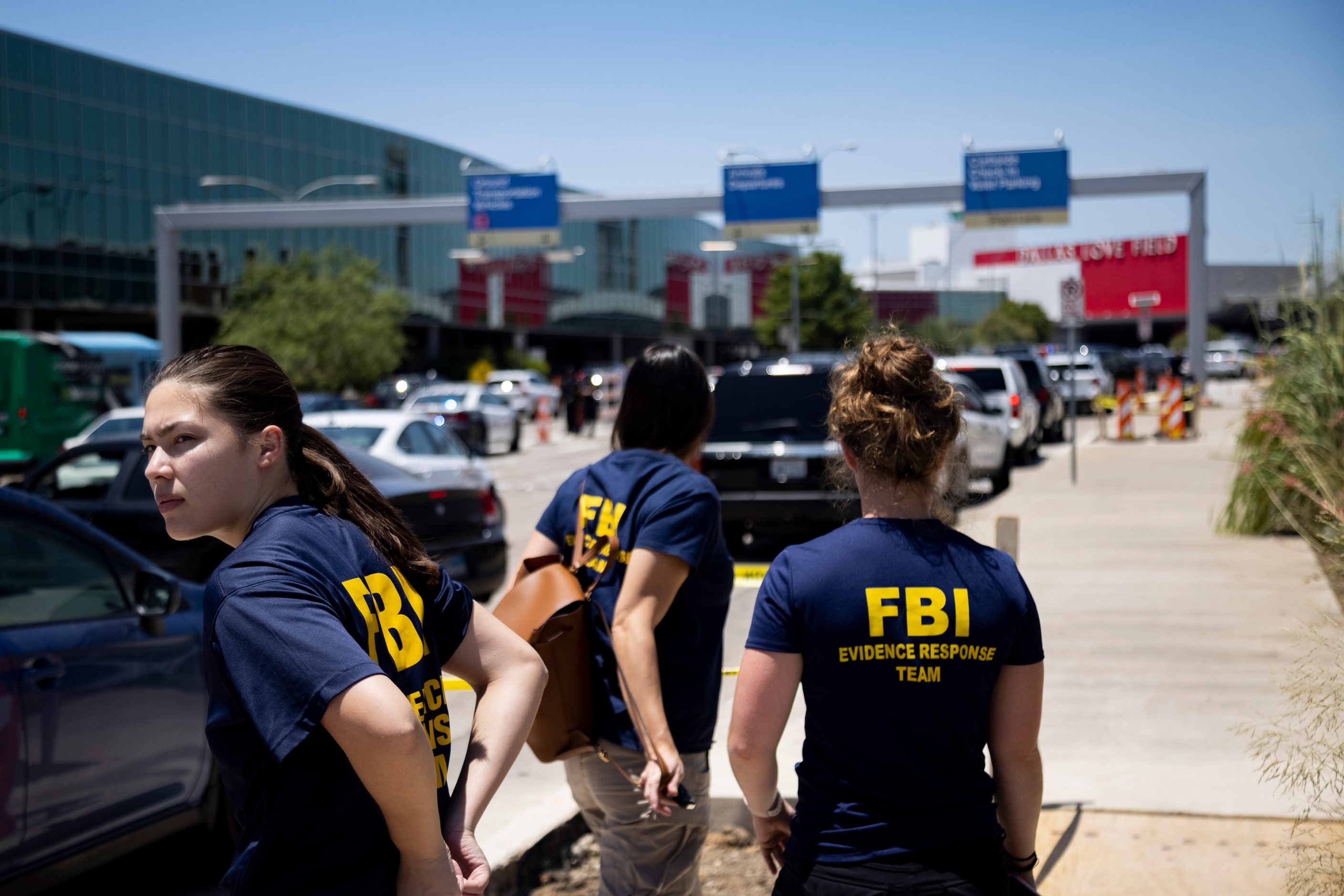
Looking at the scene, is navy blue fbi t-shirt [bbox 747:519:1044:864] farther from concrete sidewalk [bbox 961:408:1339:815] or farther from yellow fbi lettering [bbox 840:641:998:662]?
concrete sidewalk [bbox 961:408:1339:815]

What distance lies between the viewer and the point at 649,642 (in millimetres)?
2977

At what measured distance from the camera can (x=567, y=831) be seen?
15.7ft

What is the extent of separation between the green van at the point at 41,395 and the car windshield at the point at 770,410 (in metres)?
18.6

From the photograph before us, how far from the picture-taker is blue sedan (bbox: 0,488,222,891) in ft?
12.6

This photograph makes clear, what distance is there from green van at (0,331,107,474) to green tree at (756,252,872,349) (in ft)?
168

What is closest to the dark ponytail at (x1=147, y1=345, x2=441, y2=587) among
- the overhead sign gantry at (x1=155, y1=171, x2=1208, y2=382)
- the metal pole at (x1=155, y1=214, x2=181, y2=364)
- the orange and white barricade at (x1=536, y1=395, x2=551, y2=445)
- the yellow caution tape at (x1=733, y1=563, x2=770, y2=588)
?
the yellow caution tape at (x1=733, y1=563, x2=770, y2=588)

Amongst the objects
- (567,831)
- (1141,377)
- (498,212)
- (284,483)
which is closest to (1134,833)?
(567,831)

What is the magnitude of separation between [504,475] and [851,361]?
22.3 metres

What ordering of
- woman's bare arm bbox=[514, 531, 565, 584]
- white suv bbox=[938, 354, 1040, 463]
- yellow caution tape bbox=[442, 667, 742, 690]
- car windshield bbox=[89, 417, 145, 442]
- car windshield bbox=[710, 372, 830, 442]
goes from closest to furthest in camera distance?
woman's bare arm bbox=[514, 531, 565, 584], yellow caution tape bbox=[442, 667, 742, 690], car windshield bbox=[710, 372, 830, 442], car windshield bbox=[89, 417, 145, 442], white suv bbox=[938, 354, 1040, 463]

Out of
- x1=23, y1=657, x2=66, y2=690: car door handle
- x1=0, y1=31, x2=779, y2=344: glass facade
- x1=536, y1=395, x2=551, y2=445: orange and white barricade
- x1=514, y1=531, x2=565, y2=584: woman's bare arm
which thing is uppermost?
x1=0, y1=31, x2=779, y2=344: glass facade

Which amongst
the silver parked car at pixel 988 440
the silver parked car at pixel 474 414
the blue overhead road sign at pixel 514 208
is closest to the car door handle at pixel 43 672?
the silver parked car at pixel 988 440

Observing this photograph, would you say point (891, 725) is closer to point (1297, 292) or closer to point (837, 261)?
point (1297, 292)

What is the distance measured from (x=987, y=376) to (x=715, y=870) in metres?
17.6

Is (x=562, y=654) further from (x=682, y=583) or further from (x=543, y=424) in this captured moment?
(x=543, y=424)
